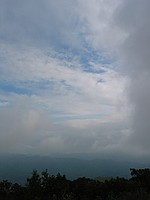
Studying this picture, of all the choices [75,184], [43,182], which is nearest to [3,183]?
[43,182]

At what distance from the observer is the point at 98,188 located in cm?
4912

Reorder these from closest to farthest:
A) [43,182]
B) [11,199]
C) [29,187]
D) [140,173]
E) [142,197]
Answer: [142,197] → [11,199] → [29,187] → [43,182] → [140,173]

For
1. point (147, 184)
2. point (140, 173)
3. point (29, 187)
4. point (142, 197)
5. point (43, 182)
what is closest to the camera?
point (142, 197)

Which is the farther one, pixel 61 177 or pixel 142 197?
pixel 61 177

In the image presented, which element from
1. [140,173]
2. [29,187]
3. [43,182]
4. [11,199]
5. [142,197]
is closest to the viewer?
[142,197]

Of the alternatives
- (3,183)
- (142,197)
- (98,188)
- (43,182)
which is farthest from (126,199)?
(3,183)

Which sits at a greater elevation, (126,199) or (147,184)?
(147,184)

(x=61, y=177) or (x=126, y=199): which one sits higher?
(x=61, y=177)

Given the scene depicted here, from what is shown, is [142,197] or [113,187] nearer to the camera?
[142,197]

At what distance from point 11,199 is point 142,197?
2348 cm

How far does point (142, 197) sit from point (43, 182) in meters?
26.0

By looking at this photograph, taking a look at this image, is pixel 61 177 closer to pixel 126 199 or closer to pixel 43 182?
pixel 43 182

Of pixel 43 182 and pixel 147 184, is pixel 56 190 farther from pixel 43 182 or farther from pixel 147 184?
pixel 147 184

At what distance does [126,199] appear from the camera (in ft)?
92.3
